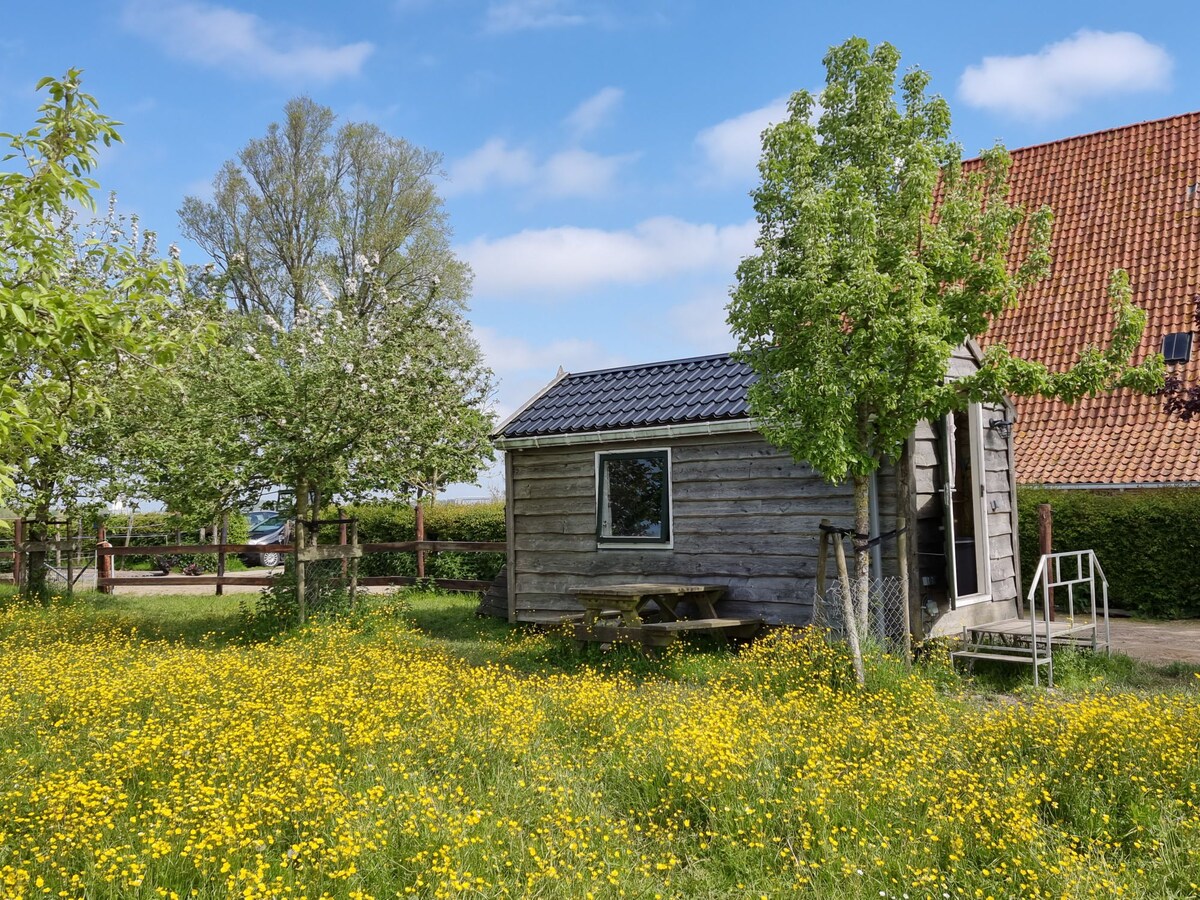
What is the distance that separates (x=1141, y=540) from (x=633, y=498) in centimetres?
871

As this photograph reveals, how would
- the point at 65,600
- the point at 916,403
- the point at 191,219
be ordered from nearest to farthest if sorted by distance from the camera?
the point at 916,403
the point at 65,600
the point at 191,219

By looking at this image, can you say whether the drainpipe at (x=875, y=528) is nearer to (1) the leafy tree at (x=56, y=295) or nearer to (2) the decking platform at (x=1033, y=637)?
(2) the decking platform at (x=1033, y=637)

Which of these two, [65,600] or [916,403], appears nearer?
[916,403]

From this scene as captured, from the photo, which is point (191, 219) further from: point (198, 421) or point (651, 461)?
point (651, 461)

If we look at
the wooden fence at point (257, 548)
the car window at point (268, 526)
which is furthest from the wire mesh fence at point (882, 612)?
the car window at point (268, 526)

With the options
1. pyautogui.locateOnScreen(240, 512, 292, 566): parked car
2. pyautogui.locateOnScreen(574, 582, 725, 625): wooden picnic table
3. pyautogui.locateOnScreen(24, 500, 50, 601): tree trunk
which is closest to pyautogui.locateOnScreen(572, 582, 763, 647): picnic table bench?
pyautogui.locateOnScreen(574, 582, 725, 625): wooden picnic table

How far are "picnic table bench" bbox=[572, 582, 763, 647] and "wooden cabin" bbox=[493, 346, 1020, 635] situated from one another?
1.35 ft

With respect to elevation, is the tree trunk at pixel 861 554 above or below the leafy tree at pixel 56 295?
below

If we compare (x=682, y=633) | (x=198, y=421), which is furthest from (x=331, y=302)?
(x=682, y=633)

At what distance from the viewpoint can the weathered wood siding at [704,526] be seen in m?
11.6

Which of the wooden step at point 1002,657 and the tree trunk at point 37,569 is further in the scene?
the tree trunk at point 37,569

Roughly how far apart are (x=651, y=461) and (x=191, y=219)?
26.6 metres

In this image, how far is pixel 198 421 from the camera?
12.9 meters

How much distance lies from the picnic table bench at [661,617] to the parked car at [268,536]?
65.9ft
